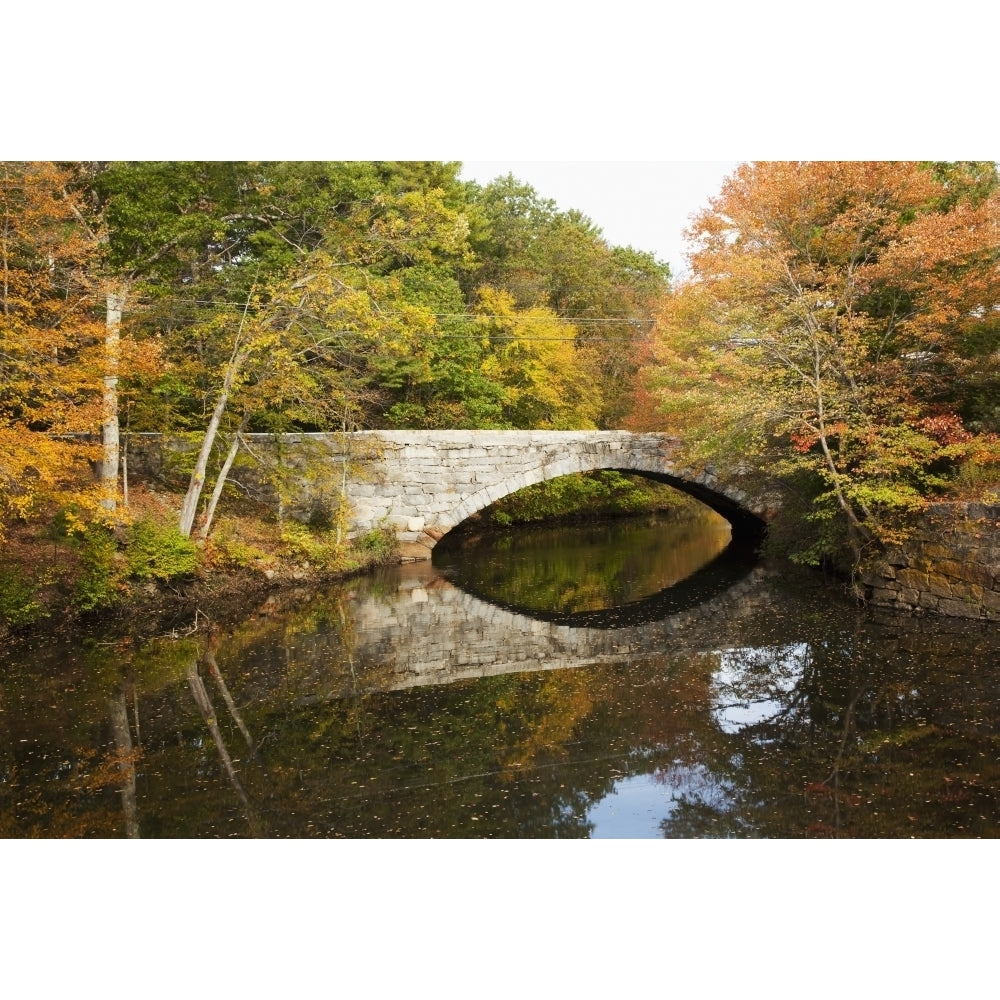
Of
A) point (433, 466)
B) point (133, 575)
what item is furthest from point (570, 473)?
point (133, 575)

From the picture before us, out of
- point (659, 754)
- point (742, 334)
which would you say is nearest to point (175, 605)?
point (659, 754)

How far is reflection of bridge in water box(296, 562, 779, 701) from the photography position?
28.6ft

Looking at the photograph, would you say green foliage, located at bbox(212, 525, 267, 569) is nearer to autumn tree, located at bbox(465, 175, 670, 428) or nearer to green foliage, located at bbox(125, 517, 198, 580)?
green foliage, located at bbox(125, 517, 198, 580)

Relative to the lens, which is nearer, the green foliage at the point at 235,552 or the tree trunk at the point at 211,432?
the tree trunk at the point at 211,432

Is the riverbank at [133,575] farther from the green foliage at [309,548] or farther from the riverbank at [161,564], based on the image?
the green foliage at [309,548]

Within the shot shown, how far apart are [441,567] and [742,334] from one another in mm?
7858

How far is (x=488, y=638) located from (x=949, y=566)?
5.99 metres

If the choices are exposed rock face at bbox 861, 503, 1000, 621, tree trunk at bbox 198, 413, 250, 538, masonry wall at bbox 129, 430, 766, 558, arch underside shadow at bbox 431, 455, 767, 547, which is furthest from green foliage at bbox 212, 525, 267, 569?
exposed rock face at bbox 861, 503, 1000, 621

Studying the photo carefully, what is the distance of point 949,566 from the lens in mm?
Result: 10094

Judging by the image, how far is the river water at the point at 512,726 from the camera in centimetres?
513

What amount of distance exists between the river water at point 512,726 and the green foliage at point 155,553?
121cm

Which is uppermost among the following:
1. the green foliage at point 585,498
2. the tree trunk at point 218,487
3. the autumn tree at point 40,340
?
the autumn tree at point 40,340

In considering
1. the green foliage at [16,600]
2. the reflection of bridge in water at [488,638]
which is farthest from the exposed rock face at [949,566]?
the green foliage at [16,600]

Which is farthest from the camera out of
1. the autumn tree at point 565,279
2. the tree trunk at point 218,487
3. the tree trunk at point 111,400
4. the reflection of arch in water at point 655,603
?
the autumn tree at point 565,279
